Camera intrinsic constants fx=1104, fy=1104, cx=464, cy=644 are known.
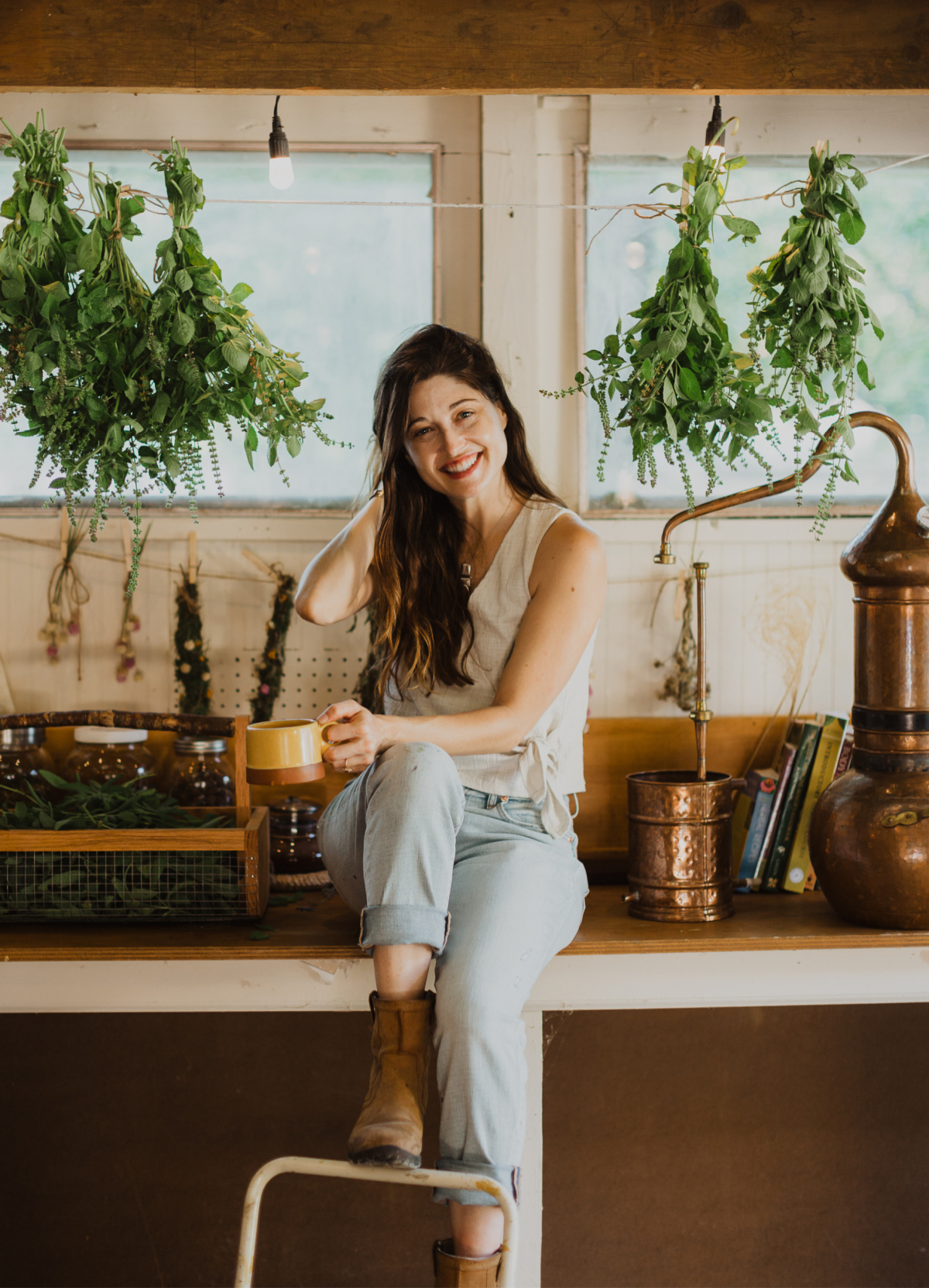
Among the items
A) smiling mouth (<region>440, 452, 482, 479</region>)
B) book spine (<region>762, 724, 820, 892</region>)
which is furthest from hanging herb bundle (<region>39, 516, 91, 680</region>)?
book spine (<region>762, 724, 820, 892</region>)

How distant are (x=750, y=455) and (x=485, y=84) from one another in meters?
1.01

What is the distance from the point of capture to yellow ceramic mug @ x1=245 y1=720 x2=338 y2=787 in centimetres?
164

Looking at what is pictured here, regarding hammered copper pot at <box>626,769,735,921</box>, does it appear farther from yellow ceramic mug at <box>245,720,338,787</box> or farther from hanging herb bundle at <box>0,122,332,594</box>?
hanging herb bundle at <box>0,122,332,594</box>

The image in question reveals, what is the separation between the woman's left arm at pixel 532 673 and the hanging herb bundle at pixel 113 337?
52 cm

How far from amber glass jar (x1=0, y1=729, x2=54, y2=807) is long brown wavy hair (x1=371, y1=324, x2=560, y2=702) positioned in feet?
2.45

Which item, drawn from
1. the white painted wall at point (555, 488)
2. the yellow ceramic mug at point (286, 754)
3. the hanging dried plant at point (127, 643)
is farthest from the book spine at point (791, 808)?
the hanging dried plant at point (127, 643)

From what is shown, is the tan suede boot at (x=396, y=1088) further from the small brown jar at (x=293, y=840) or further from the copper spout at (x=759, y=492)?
the copper spout at (x=759, y=492)

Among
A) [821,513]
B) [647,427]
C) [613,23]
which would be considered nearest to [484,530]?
[647,427]

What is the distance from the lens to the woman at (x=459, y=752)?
1.52 metres

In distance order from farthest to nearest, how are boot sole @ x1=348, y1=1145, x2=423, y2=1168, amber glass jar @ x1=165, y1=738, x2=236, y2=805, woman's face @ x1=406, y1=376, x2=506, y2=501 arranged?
1. amber glass jar @ x1=165, y1=738, x2=236, y2=805
2. woman's face @ x1=406, y1=376, x2=506, y2=501
3. boot sole @ x1=348, y1=1145, x2=423, y2=1168

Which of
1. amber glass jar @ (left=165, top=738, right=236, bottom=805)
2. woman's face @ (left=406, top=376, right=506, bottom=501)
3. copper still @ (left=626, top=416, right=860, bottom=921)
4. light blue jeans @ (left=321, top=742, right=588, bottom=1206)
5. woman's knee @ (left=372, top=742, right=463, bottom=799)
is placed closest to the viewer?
light blue jeans @ (left=321, top=742, right=588, bottom=1206)

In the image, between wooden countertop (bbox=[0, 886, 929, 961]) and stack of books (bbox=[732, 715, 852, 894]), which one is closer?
wooden countertop (bbox=[0, 886, 929, 961])

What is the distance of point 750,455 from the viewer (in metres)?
2.56

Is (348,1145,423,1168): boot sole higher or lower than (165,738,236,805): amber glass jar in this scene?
lower
